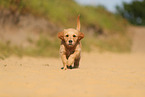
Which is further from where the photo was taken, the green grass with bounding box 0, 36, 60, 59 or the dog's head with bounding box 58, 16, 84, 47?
the green grass with bounding box 0, 36, 60, 59

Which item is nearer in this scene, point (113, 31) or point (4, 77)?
point (4, 77)

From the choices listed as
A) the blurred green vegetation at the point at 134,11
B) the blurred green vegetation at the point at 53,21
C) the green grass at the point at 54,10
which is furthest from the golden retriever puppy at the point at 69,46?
the blurred green vegetation at the point at 134,11

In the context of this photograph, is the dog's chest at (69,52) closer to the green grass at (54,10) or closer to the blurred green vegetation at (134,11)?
the green grass at (54,10)

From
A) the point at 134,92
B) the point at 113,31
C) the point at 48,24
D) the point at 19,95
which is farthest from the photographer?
the point at 113,31

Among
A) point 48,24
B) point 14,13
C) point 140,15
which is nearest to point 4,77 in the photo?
point 14,13

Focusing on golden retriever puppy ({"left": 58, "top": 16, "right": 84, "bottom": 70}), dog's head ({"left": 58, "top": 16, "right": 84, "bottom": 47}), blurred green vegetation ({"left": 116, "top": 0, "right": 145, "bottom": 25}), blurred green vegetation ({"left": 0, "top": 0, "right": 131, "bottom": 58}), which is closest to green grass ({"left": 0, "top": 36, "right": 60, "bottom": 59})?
blurred green vegetation ({"left": 0, "top": 0, "right": 131, "bottom": 58})

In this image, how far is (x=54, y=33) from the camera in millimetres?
14680

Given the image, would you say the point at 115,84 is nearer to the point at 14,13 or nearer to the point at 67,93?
the point at 67,93

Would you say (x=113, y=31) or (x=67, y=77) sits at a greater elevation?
(x=113, y=31)

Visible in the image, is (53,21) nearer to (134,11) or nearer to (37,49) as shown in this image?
(37,49)

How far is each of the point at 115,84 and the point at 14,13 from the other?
9682mm

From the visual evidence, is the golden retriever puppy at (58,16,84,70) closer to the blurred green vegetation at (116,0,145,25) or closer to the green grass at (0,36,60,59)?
the green grass at (0,36,60,59)

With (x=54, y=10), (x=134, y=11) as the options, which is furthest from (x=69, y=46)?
(x=134, y=11)

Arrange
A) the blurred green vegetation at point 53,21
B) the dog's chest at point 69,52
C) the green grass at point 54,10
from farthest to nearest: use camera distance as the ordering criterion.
Answer: the green grass at point 54,10 → the blurred green vegetation at point 53,21 → the dog's chest at point 69,52
